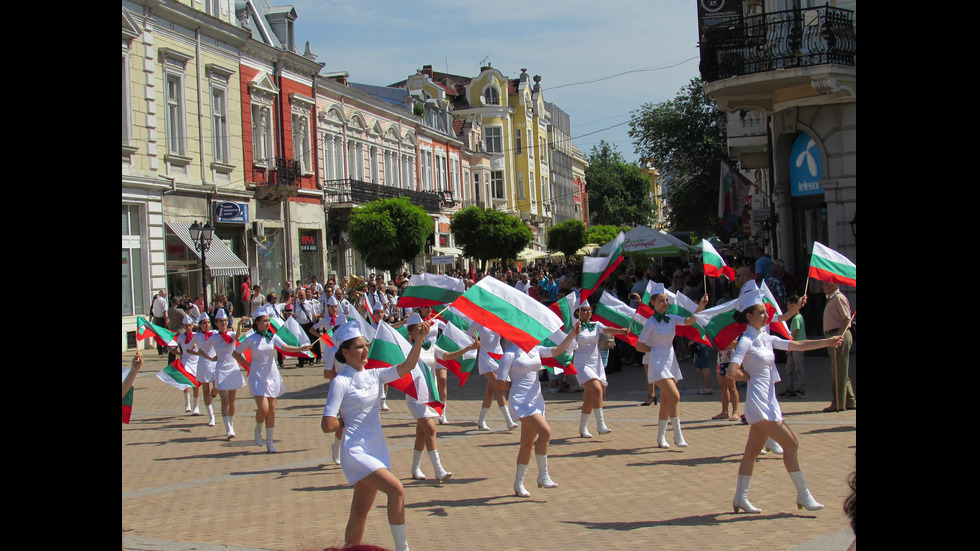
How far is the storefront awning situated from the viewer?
30102 mm

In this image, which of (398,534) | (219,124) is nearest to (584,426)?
(398,534)

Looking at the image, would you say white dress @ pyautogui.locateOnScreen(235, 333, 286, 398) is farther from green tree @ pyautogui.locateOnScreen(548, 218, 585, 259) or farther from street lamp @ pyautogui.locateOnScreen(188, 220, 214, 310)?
green tree @ pyautogui.locateOnScreen(548, 218, 585, 259)

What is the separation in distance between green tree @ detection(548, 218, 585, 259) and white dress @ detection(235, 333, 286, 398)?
6107 centimetres

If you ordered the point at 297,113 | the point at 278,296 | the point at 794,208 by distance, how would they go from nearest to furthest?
the point at 794,208 → the point at 278,296 → the point at 297,113

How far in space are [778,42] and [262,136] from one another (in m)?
24.0

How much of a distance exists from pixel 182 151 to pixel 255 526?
25320 mm

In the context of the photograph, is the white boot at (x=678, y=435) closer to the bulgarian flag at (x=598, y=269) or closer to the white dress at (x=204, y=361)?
the bulgarian flag at (x=598, y=269)

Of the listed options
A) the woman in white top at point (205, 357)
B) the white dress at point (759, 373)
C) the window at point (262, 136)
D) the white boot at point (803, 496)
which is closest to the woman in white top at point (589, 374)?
the white dress at point (759, 373)

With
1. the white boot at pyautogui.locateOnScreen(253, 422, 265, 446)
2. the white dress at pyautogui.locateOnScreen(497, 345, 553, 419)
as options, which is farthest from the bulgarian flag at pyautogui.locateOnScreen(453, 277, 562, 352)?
the white boot at pyautogui.locateOnScreen(253, 422, 265, 446)

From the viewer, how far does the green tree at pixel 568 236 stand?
74000 millimetres
